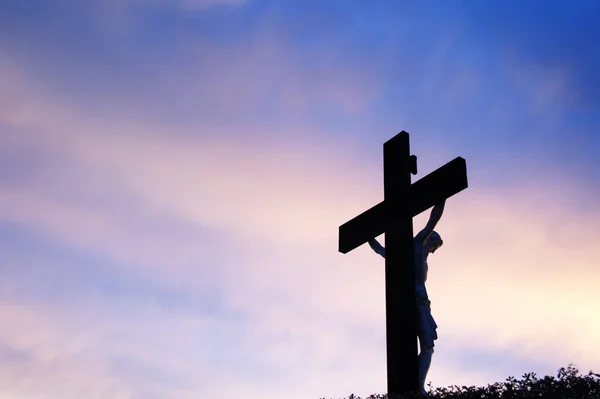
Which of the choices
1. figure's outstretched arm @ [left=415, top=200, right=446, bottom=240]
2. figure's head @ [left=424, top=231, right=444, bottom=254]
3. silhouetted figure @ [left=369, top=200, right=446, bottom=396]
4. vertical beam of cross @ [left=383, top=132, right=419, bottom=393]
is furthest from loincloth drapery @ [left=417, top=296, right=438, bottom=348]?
figure's outstretched arm @ [left=415, top=200, right=446, bottom=240]

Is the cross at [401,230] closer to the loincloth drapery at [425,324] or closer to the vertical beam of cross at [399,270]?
the vertical beam of cross at [399,270]

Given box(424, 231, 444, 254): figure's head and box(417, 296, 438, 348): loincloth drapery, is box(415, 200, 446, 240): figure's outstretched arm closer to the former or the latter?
box(424, 231, 444, 254): figure's head

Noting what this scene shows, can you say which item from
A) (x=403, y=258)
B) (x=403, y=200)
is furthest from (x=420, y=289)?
(x=403, y=200)

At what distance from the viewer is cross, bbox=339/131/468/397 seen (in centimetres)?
1116

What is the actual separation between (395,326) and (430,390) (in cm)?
202

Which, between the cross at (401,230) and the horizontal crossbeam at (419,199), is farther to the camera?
the horizontal crossbeam at (419,199)

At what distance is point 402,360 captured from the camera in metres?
11.1

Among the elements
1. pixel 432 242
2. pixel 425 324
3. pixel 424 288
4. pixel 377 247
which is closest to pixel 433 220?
pixel 432 242

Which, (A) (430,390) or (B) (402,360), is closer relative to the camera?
(A) (430,390)

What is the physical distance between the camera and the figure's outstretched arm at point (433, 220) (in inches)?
461

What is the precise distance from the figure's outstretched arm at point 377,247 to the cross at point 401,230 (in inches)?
4.3

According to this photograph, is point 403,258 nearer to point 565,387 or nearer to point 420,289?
point 420,289

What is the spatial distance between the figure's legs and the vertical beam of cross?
0.22 meters

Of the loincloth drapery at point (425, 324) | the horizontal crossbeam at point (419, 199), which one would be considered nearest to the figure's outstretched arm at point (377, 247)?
the horizontal crossbeam at point (419, 199)
